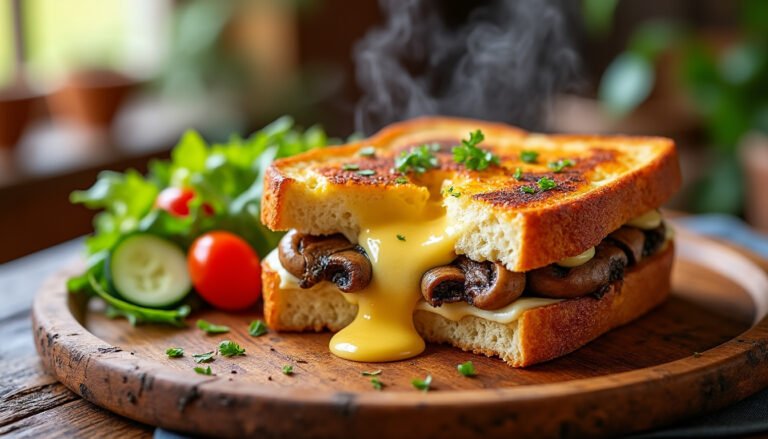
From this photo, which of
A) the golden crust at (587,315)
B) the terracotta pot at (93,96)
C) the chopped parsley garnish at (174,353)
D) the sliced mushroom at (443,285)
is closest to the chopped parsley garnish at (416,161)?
the sliced mushroom at (443,285)

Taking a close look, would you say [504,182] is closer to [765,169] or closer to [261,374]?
[261,374]

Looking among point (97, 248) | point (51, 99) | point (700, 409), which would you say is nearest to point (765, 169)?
point (700, 409)

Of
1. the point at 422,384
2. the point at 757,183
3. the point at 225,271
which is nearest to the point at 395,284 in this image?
the point at 422,384

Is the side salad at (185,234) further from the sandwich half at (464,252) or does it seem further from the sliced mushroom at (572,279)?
the sliced mushroom at (572,279)

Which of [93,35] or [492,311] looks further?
[93,35]

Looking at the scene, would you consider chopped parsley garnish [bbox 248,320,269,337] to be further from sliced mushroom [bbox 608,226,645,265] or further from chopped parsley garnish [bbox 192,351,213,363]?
sliced mushroom [bbox 608,226,645,265]

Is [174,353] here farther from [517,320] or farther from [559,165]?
[559,165]

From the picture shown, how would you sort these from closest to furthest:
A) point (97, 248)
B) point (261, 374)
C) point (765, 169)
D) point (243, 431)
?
1. point (243, 431)
2. point (261, 374)
3. point (97, 248)
4. point (765, 169)
